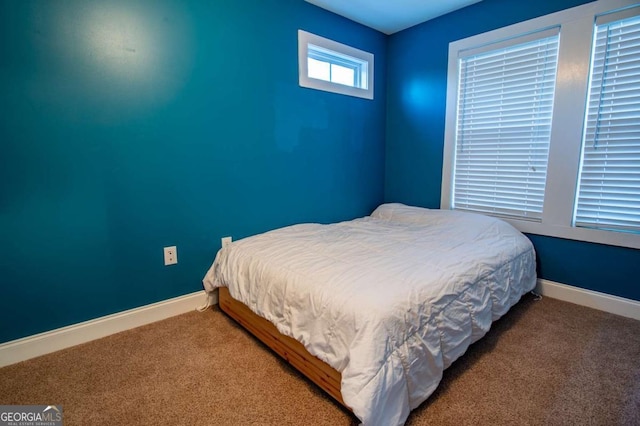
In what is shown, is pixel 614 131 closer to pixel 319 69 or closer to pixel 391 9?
pixel 391 9

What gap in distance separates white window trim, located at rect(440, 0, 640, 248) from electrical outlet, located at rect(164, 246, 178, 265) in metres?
2.79

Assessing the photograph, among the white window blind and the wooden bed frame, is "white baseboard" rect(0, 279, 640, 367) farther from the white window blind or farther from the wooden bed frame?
the white window blind

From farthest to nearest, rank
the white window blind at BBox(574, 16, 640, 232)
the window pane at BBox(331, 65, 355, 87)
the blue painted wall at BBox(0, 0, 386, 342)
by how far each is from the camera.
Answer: the window pane at BBox(331, 65, 355, 87) → the white window blind at BBox(574, 16, 640, 232) → the blue painted wall at BBox(0, 0, 386, 342)

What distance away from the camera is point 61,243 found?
1738 millimetres

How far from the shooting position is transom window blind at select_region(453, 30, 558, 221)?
7.89ft

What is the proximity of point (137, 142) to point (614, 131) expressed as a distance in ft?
10.5

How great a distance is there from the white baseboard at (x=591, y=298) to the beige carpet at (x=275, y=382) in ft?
0.48

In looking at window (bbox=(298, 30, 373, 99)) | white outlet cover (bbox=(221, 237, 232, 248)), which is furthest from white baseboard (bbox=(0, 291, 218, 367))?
window (bbox=(298, 30, 373, 99))

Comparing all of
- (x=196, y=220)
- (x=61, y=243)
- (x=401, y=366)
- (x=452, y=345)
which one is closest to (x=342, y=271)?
(x=401, y=366)

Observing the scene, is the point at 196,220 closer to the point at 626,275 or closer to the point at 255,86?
the point at 255,86

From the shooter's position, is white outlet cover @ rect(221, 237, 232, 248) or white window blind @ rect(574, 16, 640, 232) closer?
white window blind @ rect(574, 16, 640, 232)

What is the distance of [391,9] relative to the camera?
2750 mm

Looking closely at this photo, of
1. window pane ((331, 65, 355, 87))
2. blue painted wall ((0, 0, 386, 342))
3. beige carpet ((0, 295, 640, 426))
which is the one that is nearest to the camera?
beige carpet ((0, 295, 640, 426))

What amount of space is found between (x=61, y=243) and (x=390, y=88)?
323 cm
